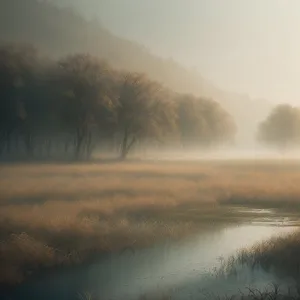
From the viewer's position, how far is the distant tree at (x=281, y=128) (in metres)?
3.50

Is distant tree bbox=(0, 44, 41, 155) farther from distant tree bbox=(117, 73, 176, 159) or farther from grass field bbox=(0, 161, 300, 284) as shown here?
distant tree bbox=(117, 73, 176, 159)

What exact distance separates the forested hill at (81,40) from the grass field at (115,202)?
0.60 metres

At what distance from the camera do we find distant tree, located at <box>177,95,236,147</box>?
11.3ft

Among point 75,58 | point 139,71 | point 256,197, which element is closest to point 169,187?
point 256,197

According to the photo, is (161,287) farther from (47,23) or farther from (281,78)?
(47,23)

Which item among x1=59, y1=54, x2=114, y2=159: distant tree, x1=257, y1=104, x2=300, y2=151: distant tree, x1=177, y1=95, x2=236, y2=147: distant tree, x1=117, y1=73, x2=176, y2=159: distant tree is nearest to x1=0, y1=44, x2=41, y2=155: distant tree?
x1=59, y1=54, x2=114, y2=159: distant tree

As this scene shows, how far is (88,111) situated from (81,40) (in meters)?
0.57

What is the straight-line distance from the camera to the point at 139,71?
337 centimetres

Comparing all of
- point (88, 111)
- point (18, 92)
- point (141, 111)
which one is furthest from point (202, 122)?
point (18, 92)

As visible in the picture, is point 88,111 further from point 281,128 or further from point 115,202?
point 281,128

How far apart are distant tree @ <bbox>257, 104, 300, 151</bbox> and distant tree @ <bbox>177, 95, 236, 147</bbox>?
280 millimetres

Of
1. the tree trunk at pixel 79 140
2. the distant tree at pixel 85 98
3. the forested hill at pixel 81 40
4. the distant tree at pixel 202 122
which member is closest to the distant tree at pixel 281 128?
the forested hill at pixel 81 40

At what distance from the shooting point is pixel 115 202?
3.22 m

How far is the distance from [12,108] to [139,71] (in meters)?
1.05
